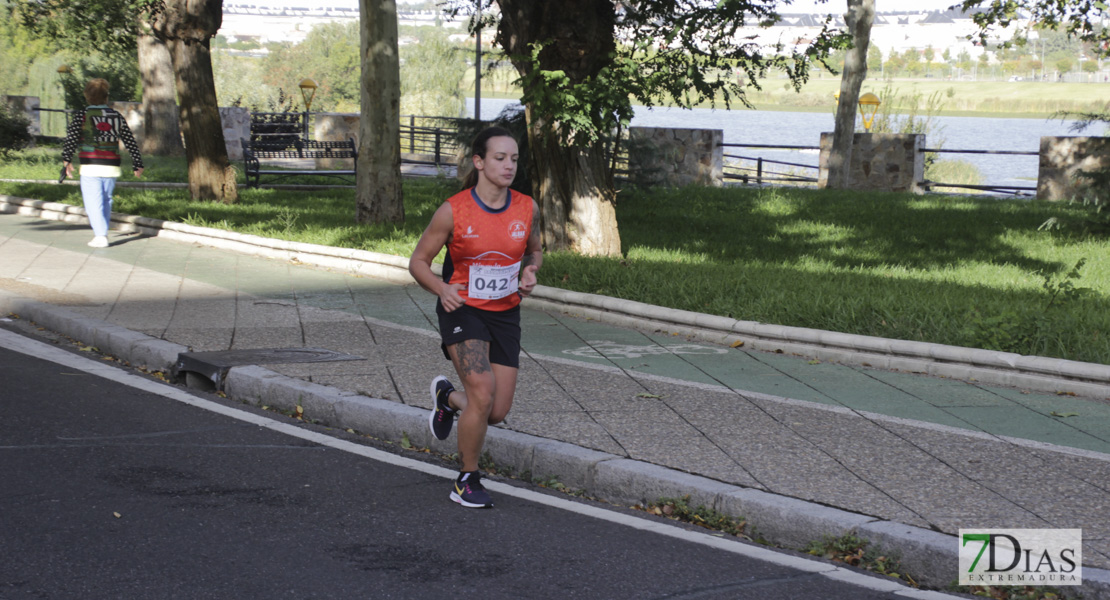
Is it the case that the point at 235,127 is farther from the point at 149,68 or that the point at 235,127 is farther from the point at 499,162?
the point at 499,162

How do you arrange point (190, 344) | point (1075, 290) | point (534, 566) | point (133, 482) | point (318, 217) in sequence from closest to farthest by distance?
point (534, 566) → point (133, 482) → point (190, 344) → point (1075, 290) → point (318, 217)

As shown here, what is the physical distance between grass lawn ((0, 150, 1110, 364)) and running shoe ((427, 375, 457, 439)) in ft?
13.2

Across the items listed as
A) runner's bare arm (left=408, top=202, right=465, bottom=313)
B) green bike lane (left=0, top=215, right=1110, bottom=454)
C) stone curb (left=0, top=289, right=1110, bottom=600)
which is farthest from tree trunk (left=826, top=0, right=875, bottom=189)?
runner's bare arm (left=408, top=202, right=465, bottom=313)

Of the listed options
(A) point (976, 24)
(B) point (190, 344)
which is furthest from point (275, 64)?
(B) point (190, 344)

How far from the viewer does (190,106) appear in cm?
1717

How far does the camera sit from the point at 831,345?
26.5 ft

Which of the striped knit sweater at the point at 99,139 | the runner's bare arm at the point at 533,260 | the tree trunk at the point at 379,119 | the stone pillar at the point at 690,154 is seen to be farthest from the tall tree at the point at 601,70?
the stone pillar at the point at 690,154

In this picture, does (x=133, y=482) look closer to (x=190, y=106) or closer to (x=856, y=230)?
(x=856, y=230)

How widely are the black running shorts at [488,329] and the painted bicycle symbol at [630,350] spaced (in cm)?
298

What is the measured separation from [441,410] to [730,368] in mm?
2862

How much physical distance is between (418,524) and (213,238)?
9.99m

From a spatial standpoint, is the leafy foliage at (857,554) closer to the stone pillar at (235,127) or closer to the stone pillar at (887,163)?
the stone pillar at (887,163)

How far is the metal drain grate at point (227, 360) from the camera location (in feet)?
24.0

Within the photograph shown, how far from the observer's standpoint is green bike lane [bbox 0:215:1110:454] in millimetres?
6465
